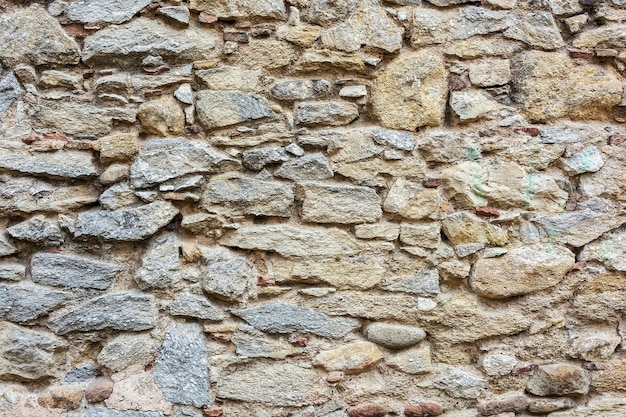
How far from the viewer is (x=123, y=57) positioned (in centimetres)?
195

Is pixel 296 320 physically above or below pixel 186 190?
below

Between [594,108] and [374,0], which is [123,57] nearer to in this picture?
[374,0]

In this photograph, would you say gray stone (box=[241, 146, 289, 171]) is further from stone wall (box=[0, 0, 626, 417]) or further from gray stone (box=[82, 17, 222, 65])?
gray stone (box=[82, 17, 222, 65])

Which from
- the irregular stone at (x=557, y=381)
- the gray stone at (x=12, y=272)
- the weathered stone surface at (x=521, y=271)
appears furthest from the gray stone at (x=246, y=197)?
the irregular stone at (x=557, y=381)

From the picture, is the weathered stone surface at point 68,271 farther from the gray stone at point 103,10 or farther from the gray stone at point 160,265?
the gray stone at point 103,10

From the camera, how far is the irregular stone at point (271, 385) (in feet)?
6.32

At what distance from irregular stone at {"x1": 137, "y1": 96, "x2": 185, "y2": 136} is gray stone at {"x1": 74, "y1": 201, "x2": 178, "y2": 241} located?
27 cm

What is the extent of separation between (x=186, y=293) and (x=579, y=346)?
147 centimetres

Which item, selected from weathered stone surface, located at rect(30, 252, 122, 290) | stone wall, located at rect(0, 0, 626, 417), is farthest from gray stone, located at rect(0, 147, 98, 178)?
weathered stone surface, located at rect(30, 252, 122, 290)

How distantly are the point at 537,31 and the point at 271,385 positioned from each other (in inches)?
65.9

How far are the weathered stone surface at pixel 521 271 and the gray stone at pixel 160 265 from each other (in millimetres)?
1083

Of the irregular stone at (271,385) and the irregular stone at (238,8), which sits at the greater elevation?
the irregular stone at (238,8)

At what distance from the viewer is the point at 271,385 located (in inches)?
76.4

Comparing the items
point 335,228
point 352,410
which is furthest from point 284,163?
point 352,410
